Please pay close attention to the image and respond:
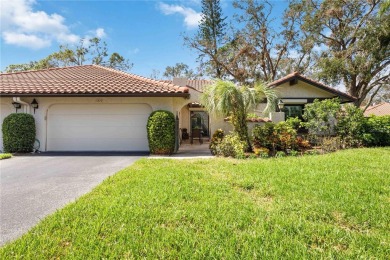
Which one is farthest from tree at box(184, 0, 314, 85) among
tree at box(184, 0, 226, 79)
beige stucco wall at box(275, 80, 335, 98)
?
beige stucco wall at box(275, 80, 335, 98)

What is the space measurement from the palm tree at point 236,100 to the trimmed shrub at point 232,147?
40 cm

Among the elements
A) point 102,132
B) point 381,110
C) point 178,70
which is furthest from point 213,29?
point 381,110

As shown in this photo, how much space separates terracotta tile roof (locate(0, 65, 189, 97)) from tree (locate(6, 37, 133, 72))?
2291cm

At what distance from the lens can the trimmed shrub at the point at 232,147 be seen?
33.1ft

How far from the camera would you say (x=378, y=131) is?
1206 cm

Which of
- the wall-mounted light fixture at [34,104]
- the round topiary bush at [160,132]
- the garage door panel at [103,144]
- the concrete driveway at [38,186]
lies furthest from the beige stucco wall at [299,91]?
the wall-mounted light fixture at [34,104]

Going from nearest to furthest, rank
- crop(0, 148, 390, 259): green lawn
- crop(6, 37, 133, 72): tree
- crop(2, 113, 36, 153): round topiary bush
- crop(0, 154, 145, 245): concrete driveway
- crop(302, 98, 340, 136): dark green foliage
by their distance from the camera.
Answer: crop(0, 148, 390, 259): green lawn < crop(0, 154, 145, 245): concrete driveway < crop(2, 113, 36, 153): round topiary bush < crop(302, 98, 340, 136): dark green foliage < crop(6, 37, 133, 72): tree

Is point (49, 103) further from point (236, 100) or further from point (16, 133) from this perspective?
point (236, 100)

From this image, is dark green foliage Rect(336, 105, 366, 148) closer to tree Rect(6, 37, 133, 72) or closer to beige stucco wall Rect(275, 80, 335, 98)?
beige stucco wall Rect(275, 80, 335, 98)

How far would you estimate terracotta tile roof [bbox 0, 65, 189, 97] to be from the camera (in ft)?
37.9

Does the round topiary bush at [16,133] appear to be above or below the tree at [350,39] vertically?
below

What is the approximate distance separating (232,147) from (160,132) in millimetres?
3359

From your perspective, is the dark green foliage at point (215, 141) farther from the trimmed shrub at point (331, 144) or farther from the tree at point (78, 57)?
the tree at point (78, 57)

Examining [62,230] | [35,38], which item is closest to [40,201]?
[62,230]
